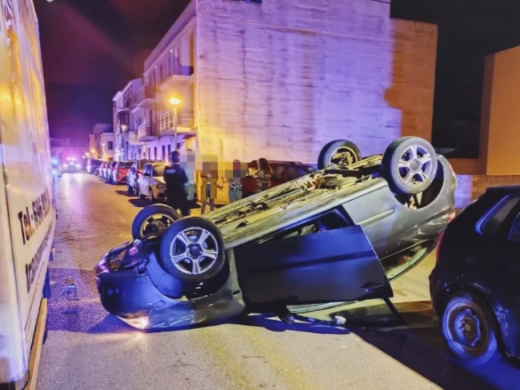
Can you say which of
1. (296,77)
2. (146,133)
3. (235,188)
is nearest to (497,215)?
(235,188)

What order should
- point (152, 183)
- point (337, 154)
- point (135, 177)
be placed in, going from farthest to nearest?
point (135, 177) < point (152, 183) < point (337, 154)

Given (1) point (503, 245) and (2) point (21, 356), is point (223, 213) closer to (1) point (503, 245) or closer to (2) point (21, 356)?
(1) point (503, 245)

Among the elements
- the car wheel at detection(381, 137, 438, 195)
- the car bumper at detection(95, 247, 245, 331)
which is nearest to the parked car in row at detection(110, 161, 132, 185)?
the car bumper at detection(95, 247, 245, 331)

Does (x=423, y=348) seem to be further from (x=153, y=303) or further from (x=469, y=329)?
(x=153, y=303)

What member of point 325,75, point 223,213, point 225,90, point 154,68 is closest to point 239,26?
point 225,90

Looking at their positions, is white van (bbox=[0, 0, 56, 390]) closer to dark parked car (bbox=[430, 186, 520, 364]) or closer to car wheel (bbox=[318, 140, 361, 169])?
dark parked car (bbox=[430, 186, 520, 364])

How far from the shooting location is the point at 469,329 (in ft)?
13.0

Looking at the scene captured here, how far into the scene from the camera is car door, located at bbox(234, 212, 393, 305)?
4.60 m

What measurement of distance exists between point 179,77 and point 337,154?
1750 cm

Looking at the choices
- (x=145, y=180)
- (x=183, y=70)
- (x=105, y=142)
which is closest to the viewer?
(x=145, y=180)

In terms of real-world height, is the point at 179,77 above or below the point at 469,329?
above

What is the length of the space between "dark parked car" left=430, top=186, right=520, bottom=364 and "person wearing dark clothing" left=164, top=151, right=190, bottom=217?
A: 5721 millimetres

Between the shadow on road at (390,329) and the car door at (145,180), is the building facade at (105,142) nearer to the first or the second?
the car door at (145,180)

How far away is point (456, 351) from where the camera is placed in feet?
13.2
